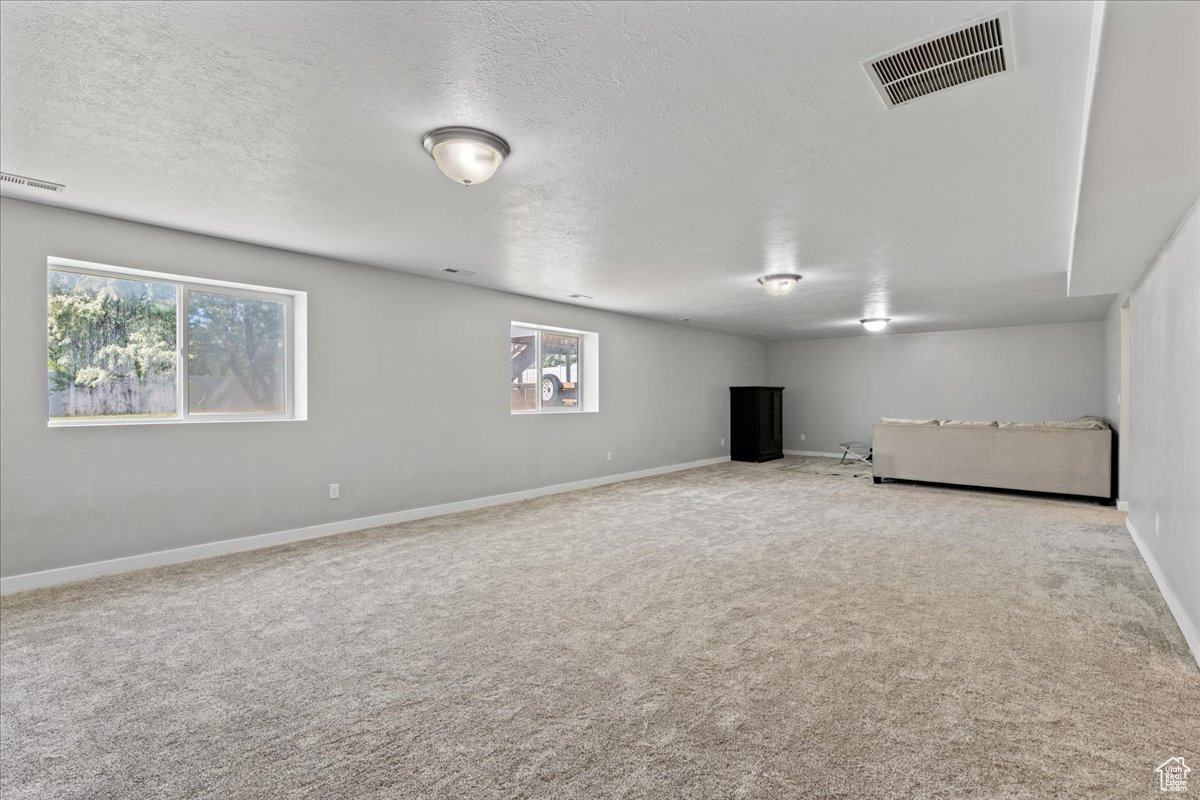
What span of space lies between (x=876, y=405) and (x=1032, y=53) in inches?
362

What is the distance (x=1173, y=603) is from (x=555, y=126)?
12.5ft

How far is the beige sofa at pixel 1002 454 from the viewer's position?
19.7 feet

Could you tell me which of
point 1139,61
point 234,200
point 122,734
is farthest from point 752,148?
point 122,734

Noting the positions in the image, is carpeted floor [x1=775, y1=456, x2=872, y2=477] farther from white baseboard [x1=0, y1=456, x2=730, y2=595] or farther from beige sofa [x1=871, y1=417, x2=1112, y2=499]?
white baseboard [x1=0, y1=456, x2=730, y2=595]

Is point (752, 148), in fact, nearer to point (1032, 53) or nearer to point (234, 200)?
point (1032, 53)

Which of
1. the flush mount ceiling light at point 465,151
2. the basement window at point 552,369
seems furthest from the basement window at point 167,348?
the flush mount ceiling light at point 465,151

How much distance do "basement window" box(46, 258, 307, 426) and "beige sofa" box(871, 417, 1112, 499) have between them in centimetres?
675

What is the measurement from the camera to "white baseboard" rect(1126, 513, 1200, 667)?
2.47 meters

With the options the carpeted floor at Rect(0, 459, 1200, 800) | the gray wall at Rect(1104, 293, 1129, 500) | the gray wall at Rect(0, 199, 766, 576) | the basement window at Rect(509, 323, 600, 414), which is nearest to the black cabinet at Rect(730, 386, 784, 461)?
the gray wall at Rect(0, 199, 766, 576)

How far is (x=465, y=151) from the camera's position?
A: 2.44 meters

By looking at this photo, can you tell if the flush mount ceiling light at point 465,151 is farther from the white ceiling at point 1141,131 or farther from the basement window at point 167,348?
the basement window at point 167,348

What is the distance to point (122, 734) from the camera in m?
1.91

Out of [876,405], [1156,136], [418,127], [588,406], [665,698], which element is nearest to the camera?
[1156,136]

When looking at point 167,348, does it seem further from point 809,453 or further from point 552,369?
point 809,453
